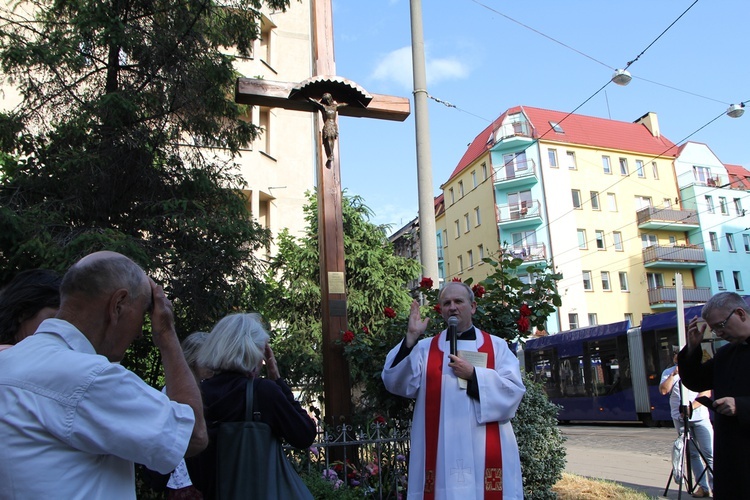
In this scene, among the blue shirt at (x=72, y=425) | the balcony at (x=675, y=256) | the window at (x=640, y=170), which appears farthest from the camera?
the window at (x=640, y=170)

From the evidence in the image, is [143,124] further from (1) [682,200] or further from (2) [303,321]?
(1) [682,200]

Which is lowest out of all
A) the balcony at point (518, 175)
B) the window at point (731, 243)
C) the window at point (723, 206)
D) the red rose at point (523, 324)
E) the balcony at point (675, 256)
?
the red rose at point (523, 324)

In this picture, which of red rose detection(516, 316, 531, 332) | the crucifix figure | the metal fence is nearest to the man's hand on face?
the metal fence

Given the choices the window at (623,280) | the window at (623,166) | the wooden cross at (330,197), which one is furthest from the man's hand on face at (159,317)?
the window at (623,166)

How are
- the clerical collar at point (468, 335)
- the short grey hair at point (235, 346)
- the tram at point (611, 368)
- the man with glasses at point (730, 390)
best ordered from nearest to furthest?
the short grey hair at point (235, 346) → the man with glasses at point (730, 390) → the clerical collar at point (468, 335) → the tram at point (611, 368)

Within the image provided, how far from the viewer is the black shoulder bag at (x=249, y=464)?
2.77 m

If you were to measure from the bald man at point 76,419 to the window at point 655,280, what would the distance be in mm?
44024

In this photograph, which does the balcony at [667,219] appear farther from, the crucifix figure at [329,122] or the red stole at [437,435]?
the red stole at [437,435]

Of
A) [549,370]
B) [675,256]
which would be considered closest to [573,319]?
[675,256]

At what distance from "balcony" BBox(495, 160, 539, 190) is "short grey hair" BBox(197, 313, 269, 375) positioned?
39913 mm

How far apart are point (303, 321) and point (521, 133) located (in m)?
32.6

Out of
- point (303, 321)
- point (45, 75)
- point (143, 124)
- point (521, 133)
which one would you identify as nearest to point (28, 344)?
point (143, 124)

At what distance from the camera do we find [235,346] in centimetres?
300

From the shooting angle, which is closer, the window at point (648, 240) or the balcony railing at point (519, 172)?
the balcony railing at point (519, 172)
